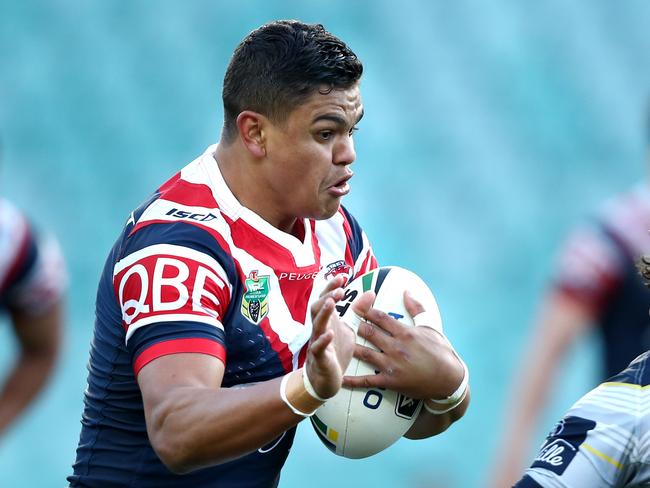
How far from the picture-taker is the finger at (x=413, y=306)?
332cm

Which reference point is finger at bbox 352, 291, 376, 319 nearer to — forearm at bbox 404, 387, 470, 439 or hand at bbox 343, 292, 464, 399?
hand at bbox 343, 292, 464, 399

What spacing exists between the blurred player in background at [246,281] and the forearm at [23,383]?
2.01 metres

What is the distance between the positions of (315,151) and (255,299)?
0.43 metres

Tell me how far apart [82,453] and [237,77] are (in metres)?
1.15

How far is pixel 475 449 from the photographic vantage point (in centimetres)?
732

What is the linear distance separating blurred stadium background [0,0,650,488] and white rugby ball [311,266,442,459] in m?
3.83

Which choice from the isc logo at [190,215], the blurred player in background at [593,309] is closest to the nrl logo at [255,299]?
the isc logo at [190,215]

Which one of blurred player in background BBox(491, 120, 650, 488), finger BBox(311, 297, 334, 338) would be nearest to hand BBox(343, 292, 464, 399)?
finger BBox(311, 297, 334, 338)

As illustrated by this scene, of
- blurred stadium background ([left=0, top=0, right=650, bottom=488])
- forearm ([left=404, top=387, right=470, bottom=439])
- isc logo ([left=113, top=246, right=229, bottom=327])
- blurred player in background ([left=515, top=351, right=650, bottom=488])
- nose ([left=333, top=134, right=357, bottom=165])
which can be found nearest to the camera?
blurred player in background ([left=515, top=351, right=650, bottom=488])

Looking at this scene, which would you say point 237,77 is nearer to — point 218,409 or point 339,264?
point 339,264

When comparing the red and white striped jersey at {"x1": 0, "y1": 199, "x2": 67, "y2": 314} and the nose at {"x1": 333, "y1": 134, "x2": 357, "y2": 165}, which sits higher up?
the red and white striped jersey at {"x1": 0, "y1": 199, "x2": 67, "y2": 314}

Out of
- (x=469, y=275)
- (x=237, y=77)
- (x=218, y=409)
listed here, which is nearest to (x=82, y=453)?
(x=218, y=409)

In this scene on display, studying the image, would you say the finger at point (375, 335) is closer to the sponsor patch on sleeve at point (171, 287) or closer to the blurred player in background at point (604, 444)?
the sponsor patch on sleeve at point (171, 287)

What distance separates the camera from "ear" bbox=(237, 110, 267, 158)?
10.8 ft
